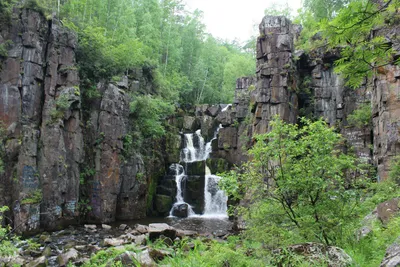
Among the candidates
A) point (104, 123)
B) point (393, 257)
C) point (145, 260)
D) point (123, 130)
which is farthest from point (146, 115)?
point (393, 257)

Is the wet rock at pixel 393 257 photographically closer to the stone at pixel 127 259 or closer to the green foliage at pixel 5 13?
the stone at pixel 127 259

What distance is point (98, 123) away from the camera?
2025 cm

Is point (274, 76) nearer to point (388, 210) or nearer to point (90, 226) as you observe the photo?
point (90, 226)

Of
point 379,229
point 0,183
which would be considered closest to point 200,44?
point 0,183

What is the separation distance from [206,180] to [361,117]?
39.2 feet

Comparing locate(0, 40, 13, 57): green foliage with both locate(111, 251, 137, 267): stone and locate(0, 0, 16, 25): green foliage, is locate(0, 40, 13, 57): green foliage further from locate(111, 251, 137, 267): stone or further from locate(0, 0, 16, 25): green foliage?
locate(111, 251, 137, 267): stone

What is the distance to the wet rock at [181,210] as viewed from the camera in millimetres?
22197

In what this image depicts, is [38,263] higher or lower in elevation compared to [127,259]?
lower

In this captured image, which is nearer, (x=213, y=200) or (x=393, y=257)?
(x=393, y=257)

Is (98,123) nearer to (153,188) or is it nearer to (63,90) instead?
(63,90)

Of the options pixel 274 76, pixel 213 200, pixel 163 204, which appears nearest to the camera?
pixel 274 76

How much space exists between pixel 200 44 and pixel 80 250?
35046mm

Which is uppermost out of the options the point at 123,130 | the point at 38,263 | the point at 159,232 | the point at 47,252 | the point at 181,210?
the point at 123,130

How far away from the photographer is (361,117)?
20438 mm
